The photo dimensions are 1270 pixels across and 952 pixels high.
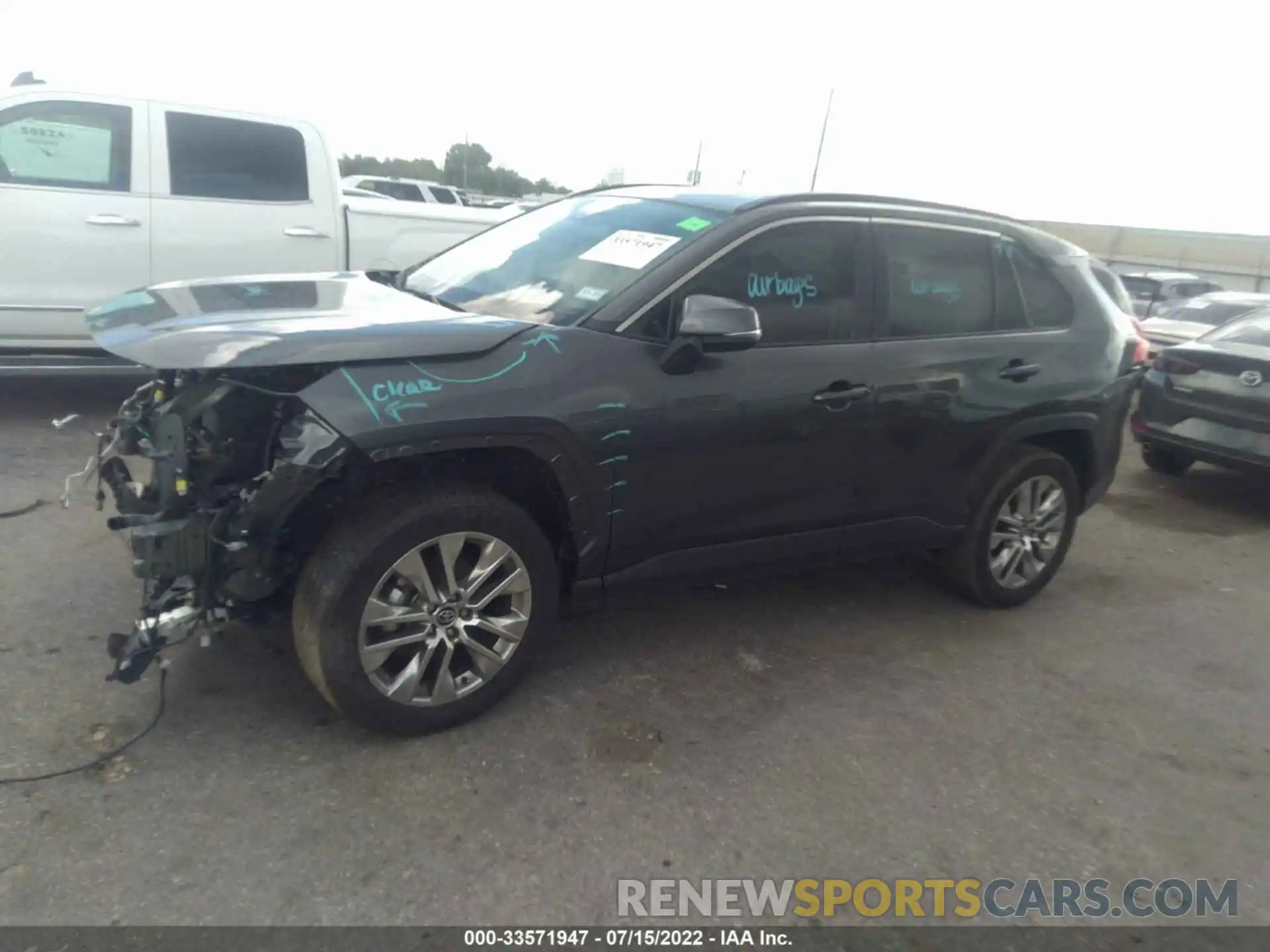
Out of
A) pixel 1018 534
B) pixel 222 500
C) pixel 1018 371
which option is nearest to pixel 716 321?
pixel 222 500

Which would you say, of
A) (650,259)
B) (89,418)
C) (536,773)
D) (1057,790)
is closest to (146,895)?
(536,773)

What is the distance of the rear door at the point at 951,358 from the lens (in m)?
3.90

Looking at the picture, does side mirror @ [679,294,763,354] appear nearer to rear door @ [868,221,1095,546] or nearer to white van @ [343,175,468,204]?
rear door @ [868,221,1095,546]

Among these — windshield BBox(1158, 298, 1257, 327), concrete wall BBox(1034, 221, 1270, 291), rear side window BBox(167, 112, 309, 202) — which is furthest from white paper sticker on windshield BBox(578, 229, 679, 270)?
concrete wall BBox(1034, 221, 1270, 291)

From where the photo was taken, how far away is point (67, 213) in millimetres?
6059

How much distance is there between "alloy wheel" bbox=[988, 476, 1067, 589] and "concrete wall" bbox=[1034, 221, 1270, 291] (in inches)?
838

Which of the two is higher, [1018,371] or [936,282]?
[936,282]

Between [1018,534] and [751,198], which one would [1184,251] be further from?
[751,198]

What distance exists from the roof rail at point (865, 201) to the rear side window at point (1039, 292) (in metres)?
0.18

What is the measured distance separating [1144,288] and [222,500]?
14.5 metres

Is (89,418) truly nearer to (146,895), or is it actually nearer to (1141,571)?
(146,895)

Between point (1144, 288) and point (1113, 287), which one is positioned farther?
point (1144, 288)

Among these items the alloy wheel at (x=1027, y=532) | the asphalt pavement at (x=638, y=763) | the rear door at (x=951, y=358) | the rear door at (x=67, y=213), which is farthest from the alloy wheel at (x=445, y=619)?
the rear door at (x=67, y=213)

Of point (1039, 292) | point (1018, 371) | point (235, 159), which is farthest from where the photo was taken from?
point (235, 159)
